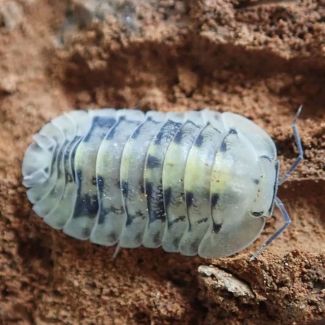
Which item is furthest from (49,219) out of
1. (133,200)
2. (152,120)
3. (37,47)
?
(37,47)

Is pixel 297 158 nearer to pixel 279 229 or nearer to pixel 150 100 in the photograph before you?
pixel 279 229

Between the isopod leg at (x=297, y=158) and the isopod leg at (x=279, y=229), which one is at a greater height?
the isopod leg at (x=297, y=158)

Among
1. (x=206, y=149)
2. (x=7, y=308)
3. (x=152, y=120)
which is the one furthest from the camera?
(x=7, y=308)

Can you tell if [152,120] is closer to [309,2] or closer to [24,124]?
[24,124]

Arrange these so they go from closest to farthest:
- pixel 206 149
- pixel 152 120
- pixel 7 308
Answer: pixel 206 149 < pixel 152 120 < pixel 7 308

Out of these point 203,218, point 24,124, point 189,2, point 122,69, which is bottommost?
point 203,218

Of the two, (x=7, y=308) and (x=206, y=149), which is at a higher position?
(x=206, y=149)
